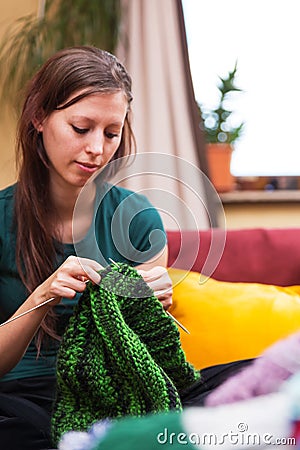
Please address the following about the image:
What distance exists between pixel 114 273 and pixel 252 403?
527 millimetres

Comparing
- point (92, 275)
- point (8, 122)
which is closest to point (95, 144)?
point (92, 275)

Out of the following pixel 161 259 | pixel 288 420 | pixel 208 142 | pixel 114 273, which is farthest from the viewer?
pixel 208 142

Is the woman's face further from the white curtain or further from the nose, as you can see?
the white curtain

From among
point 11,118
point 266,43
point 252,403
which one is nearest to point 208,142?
point 266,43

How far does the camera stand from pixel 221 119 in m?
2.68

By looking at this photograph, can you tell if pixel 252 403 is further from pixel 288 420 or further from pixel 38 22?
pixel 38 22

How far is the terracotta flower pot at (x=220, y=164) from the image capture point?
2.64 meters

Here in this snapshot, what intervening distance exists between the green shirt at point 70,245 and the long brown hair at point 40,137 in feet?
0.09

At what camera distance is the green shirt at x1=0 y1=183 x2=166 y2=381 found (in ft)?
4.45

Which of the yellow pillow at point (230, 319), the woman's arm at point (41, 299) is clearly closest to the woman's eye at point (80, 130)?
the woman's arm at point (41, 299)

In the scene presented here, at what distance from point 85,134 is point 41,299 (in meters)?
0.30

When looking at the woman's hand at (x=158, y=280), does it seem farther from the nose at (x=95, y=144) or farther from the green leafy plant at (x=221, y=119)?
the green leafy plant at (x=221, y=119)

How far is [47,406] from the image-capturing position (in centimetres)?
127

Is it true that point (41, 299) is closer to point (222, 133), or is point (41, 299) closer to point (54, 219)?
point (54, 219)
